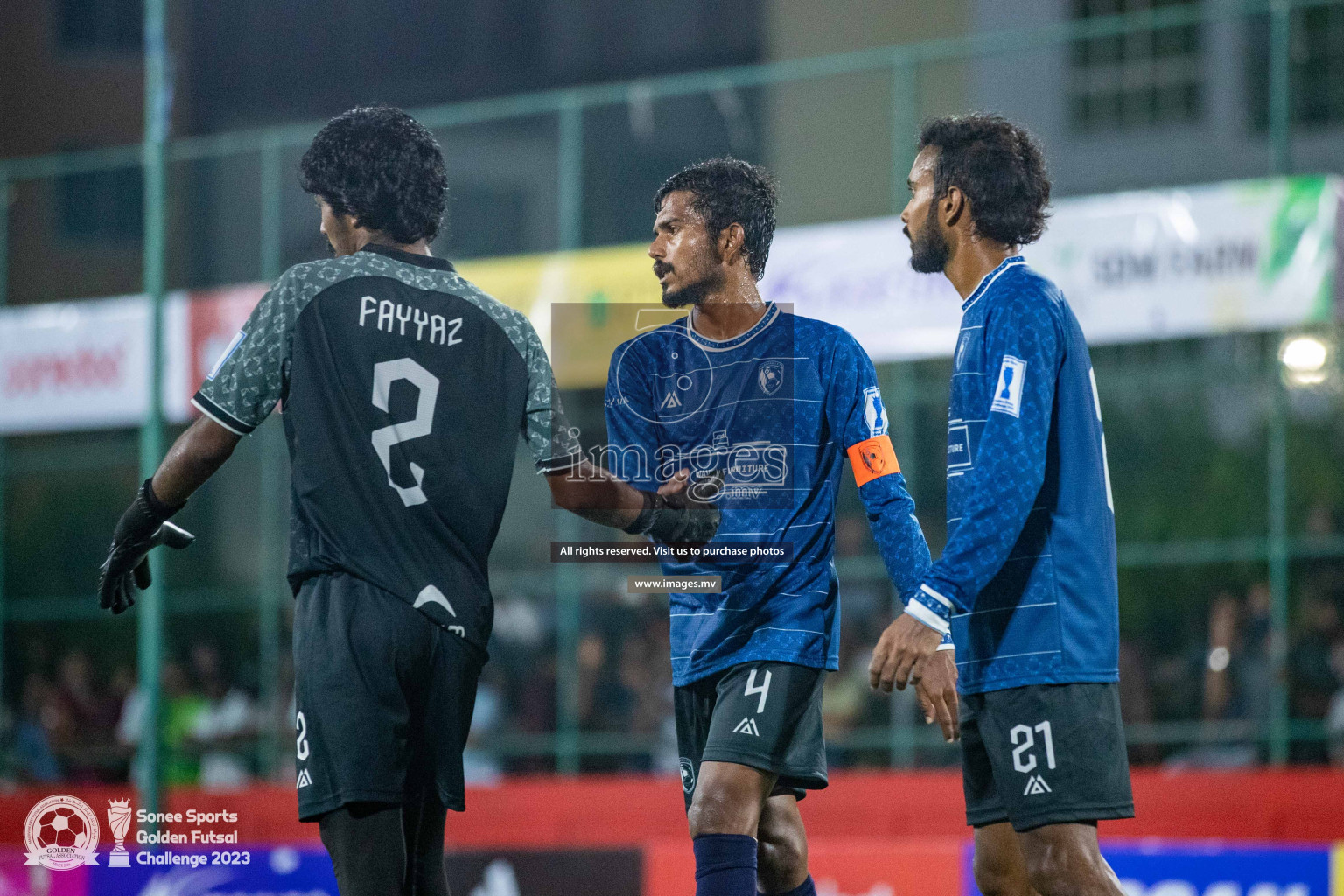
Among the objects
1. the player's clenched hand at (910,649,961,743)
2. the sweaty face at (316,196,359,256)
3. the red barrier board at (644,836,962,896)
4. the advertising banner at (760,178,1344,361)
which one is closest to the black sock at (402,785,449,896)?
→ the player's clenched hand at (910,649,961,743)

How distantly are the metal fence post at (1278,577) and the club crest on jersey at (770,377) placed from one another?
6169 millimetres

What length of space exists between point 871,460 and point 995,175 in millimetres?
801

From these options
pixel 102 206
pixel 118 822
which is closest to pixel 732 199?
pixel 118 822

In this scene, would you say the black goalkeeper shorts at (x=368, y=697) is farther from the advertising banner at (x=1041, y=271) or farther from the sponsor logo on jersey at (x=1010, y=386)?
the advertising banner at (x=1041, y=271)

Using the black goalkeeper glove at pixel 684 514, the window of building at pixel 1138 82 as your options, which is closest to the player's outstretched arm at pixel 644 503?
the black goalkeeper glove at pixel 684 514

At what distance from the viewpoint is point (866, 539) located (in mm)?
12672

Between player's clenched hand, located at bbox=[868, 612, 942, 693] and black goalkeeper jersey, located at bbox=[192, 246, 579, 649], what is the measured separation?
34.4 inches

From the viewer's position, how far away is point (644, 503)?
166 inches

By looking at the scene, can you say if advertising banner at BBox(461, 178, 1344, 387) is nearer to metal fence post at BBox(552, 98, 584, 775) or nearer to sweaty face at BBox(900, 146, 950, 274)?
metal fence post at BBox(552, 98, 584, 775)

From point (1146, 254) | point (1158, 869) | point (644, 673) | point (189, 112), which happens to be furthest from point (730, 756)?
point (189, 112)

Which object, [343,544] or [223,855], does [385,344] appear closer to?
[343,544]

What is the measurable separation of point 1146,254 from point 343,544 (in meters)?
6.95

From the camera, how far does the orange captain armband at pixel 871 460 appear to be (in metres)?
4.49

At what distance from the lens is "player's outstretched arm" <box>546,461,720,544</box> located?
4.02 metres
